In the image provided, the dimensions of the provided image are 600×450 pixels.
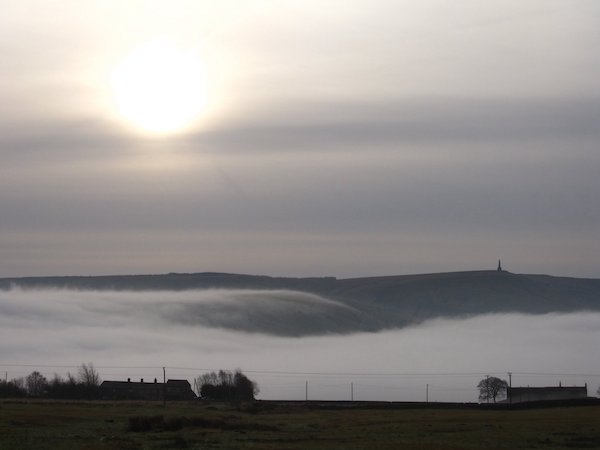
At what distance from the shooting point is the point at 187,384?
17375 centimetres

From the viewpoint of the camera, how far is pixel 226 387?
158 metres

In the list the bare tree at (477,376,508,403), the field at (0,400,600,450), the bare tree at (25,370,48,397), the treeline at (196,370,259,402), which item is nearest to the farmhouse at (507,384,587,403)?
the bare tree at (477,376,508,403)

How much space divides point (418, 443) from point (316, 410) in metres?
48.3

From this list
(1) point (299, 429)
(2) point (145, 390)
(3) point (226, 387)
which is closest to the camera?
(1) point (299, 429)

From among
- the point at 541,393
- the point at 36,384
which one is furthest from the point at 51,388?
the point at 541,393

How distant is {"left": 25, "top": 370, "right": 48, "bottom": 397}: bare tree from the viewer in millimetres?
159800

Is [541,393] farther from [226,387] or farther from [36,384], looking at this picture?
[36,384]

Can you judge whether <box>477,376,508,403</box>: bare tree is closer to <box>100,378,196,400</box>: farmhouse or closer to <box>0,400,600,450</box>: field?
<box>100,378,196,400</box>: farmhouse

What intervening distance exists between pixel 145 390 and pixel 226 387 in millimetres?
15889

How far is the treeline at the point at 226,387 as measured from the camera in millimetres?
155625

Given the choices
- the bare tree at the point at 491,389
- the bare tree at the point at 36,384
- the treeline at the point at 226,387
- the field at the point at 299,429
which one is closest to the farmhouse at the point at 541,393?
the bare tree at the point at 491,389

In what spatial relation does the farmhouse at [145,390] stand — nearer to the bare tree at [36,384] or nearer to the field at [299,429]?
the bare tree at [36,384]

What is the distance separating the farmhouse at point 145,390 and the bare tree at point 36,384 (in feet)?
25.2

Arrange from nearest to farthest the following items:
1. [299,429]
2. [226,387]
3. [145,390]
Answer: [299,429], [226,387], [145,390]
